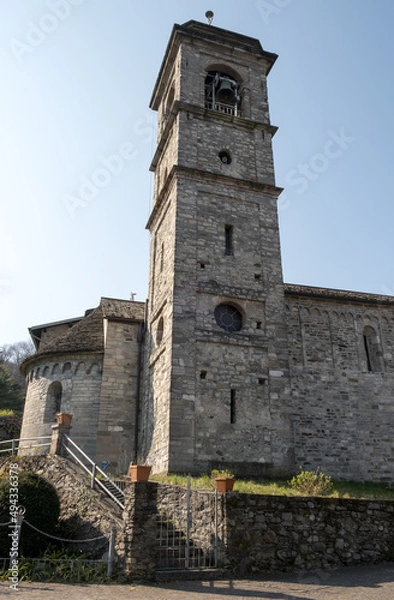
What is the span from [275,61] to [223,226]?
9.93 meters

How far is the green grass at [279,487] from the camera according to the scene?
12078 millimetres

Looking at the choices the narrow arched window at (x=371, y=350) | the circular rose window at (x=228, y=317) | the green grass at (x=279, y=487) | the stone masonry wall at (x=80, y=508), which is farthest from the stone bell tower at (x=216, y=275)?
the narrow arched window at (x=371, y=350)

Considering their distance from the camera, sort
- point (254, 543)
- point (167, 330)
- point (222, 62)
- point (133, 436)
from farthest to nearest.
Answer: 1. point (222, 62)
2. point (133, 436)
3. point (167, 330)
4. point (254, 543)

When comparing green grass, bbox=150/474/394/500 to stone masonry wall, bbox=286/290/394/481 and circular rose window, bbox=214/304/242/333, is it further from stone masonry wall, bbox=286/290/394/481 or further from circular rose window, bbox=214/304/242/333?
circular rose window, bbox=214/304/242/333

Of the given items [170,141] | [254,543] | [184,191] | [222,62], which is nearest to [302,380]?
[184,191]

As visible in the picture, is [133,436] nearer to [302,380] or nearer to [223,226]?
[302,380]

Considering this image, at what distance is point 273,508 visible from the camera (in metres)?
10.3

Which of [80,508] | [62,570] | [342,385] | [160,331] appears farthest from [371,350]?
[62,570]

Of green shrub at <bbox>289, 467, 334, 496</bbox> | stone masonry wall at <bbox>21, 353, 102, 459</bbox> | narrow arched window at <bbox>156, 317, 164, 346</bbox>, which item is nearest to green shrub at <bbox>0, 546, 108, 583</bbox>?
green shrub at <bbox>289, 467, 334, 496</bbox>

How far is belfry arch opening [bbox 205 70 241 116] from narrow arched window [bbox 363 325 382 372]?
35.8 feet

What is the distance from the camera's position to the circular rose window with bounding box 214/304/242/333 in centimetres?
1705

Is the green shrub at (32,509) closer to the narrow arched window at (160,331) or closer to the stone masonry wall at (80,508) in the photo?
the stone masonry wall at (80,508)

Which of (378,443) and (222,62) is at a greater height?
(222,62)

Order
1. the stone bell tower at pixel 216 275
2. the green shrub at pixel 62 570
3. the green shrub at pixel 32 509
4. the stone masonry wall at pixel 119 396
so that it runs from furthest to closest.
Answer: the stone masonry wall at pixel 119 396 < the stone bell tower at pixel 216 275 < the green shrub at pixel 32 509 < the green shrub at pixel 62 570
